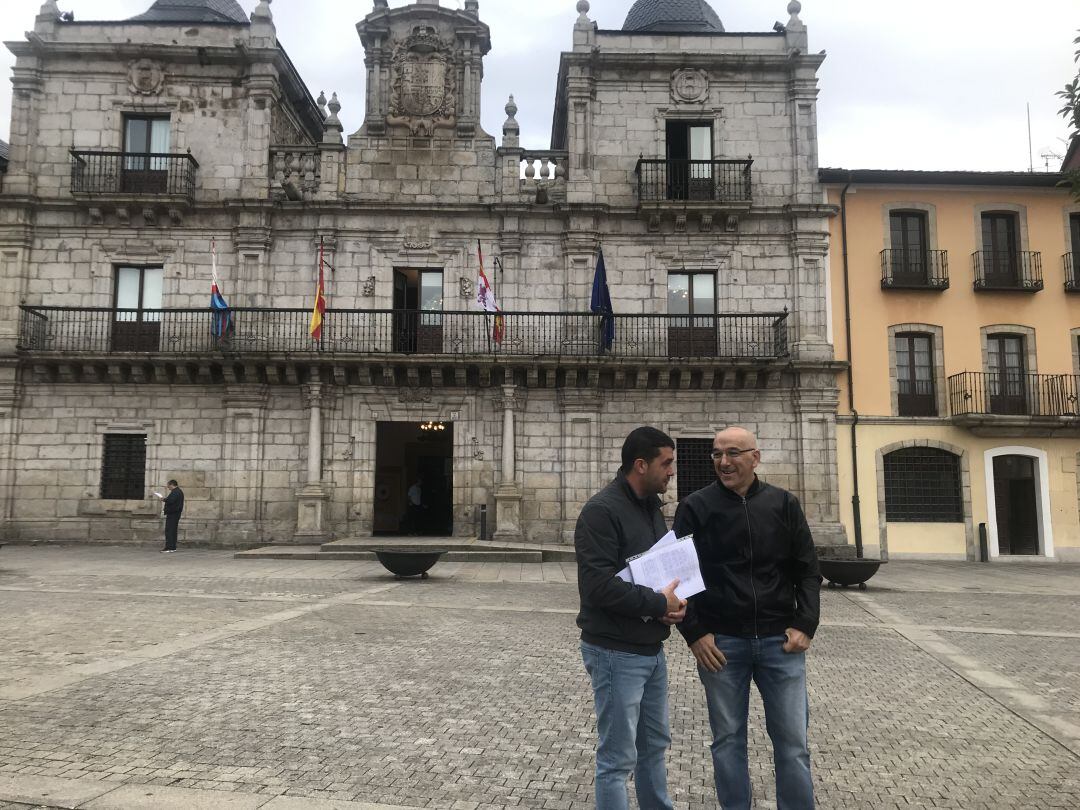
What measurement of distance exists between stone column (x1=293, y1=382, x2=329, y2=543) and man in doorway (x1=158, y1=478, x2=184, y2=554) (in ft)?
9.21

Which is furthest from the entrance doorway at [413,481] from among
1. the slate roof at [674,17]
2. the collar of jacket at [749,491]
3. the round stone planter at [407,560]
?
the collar of jacket at [749,491]

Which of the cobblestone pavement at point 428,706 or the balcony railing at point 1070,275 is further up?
the balcony railing at point 1070,275

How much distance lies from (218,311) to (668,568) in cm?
1850

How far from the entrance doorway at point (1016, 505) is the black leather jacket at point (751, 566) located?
19.8 m

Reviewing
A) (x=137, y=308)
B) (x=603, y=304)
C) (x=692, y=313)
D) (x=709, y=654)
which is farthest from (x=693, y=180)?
(x=709, y=654)

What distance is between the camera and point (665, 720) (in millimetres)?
3604

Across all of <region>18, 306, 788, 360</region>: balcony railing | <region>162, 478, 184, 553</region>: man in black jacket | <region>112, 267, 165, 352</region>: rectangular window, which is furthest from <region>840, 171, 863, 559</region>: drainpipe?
<region>112, 267, 165, 352</region>: rectangular window

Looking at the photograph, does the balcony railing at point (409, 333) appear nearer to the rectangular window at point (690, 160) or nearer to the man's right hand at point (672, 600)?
the rectangular window at point (690, 160)

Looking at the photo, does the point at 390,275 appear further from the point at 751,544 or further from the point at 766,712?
the point at 766,712

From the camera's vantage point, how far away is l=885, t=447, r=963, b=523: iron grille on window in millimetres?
20312

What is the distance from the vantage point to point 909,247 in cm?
2133

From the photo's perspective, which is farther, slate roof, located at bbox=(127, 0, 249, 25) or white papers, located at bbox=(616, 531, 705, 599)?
slate roof, located at bbox=(127, 0, 249, 25)

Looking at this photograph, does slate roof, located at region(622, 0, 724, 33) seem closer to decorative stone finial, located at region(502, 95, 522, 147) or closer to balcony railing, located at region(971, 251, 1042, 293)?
decorative stone finial, located at region(502, 95, 522, 147)

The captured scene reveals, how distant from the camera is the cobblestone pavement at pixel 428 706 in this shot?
4465 millimetres
